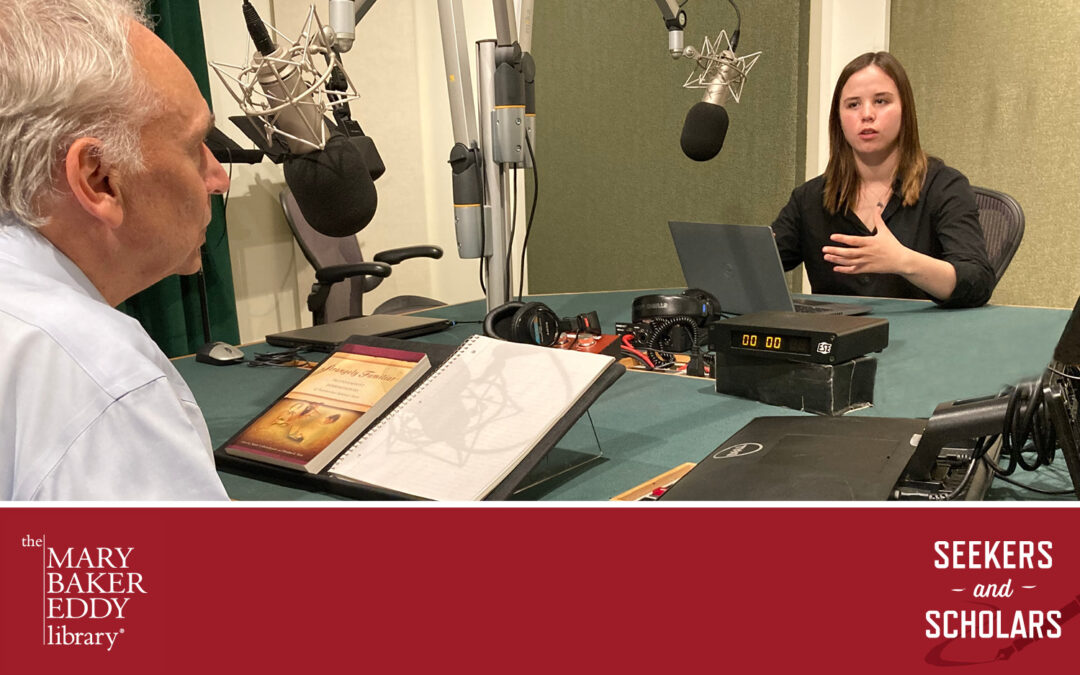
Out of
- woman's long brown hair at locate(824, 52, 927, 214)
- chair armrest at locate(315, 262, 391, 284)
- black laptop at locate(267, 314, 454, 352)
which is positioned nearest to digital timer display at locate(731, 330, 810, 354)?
black laptop at locate(267, 314, 454, 352)

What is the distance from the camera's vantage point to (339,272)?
2809 millimetres

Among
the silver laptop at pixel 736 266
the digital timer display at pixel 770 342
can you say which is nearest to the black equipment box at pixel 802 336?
the digital timer display at pixel 770 342

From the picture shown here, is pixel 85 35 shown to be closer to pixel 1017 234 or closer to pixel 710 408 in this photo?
pixel 710 408

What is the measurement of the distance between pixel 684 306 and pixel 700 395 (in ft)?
1.20

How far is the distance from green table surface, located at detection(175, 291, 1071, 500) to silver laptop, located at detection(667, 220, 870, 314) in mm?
238

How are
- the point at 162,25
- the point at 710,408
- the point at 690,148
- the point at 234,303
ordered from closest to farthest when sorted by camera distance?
the point at 710,408 < the point at 690,148 < the point at 162,25 < the point at 234,303

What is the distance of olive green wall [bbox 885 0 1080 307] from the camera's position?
2.96 metres

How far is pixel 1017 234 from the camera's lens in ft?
7.34

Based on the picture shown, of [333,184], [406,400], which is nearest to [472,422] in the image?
[406,400]

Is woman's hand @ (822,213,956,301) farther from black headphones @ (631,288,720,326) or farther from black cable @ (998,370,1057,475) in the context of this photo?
black cable @ (998,370,1057,475)

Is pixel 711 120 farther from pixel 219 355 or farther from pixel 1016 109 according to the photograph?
pixel 1016 109

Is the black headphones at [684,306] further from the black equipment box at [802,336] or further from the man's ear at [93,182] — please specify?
the man's ear at [93,182]
